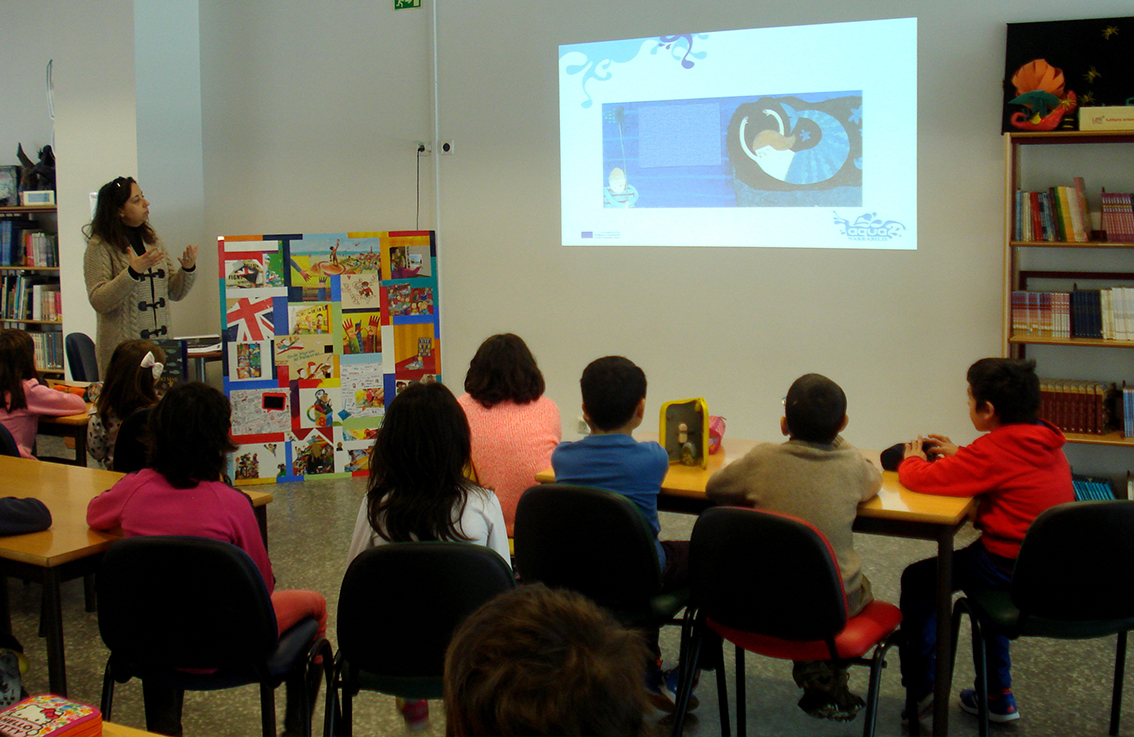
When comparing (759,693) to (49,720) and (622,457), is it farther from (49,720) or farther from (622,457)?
(49,720)

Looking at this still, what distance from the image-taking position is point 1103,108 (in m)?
3.83

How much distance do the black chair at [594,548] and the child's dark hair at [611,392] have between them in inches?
13.5

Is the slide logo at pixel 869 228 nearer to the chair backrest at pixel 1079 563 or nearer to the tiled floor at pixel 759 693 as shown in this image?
the tiled floor at pixel 759 693

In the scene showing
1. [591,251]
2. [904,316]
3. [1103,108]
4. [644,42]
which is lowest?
[904,316]

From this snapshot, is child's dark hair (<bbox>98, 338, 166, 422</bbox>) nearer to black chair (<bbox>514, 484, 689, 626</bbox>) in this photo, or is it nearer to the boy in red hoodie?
black chair (<bbox>514, 484, 689, 626</bbox>)

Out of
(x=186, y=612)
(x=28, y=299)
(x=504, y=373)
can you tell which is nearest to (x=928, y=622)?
(x=504, y=373)

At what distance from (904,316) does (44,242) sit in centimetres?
559

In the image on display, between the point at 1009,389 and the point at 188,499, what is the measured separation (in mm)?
2051

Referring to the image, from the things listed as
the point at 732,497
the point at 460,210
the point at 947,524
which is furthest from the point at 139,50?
the point at 947,524

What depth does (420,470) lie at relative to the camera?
192 cm

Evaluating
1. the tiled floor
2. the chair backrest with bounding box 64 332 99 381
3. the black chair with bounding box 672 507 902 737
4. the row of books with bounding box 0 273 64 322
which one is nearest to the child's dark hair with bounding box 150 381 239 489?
the tiled floor

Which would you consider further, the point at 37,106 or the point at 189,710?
the point at 37,106

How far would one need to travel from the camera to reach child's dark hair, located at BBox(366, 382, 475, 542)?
1.91m

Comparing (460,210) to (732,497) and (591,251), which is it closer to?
(591,251)
